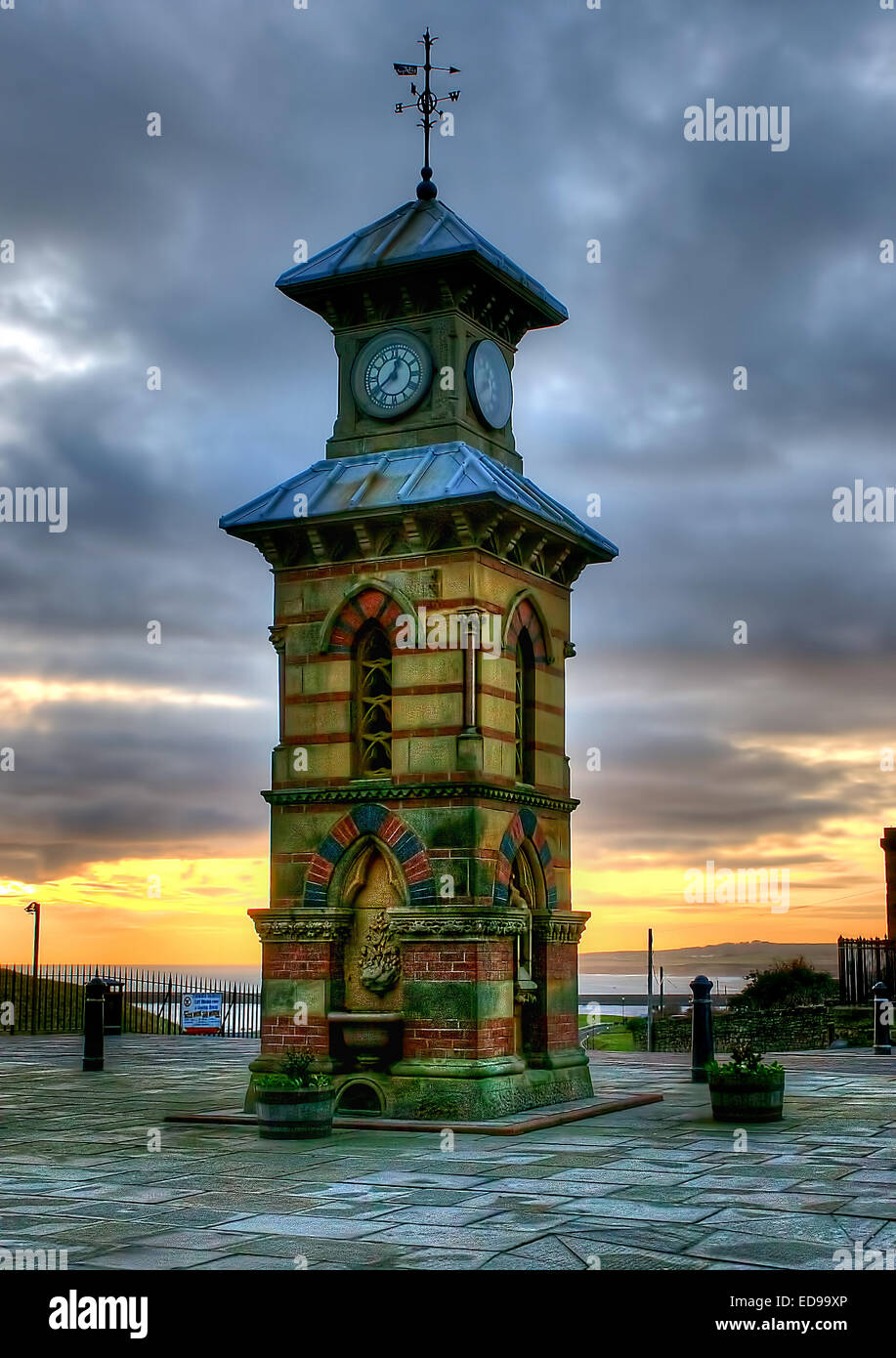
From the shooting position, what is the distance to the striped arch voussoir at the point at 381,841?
1650 cm

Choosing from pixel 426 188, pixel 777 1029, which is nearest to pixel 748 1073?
pixel 426 188

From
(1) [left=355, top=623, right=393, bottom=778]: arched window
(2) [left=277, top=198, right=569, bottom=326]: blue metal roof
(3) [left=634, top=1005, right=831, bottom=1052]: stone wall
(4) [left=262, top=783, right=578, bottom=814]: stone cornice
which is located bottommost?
(3) [left=634, top=1005, right=831, bottom=1052]: stone wall

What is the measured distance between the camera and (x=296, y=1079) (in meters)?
14.7

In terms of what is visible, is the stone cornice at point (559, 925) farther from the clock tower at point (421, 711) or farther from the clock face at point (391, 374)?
the clock face at point (391, 374)

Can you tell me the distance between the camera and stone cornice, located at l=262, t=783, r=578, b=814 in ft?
54.0

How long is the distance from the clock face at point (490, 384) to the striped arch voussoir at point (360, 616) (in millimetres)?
2931

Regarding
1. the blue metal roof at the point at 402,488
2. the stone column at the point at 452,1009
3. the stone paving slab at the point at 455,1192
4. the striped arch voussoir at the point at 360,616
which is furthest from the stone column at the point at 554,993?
the blue metal roof at the point at 402,488

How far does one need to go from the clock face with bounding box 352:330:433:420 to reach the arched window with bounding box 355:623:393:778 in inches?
114

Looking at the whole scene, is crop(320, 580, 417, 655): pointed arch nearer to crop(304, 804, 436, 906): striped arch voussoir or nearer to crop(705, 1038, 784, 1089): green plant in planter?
crop(304, 804, 436, 906): striped arch voussoir

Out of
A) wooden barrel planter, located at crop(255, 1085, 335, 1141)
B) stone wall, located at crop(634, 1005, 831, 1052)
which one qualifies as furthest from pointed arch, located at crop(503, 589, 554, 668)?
stone wall, located at crop(634, 1005, 831, 1052)

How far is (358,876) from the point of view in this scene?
1716 cm
